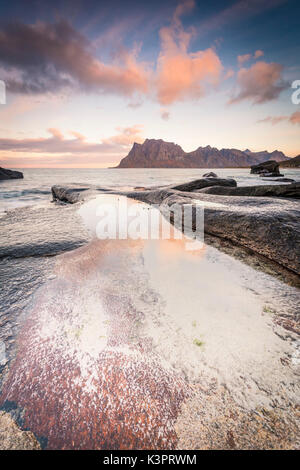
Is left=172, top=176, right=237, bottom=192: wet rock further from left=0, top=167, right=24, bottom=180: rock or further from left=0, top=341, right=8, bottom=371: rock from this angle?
left=0, top=167, right=24, bottom=180: rock

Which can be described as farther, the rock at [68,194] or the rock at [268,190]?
the rock at [68,194]

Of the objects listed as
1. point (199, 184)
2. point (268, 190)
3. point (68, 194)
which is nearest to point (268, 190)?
point (268, 190)

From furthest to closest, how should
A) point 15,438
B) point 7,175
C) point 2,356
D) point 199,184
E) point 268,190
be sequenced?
point 7,175 < point 199,184 < point 268,190 < point 2,356 < point 15,438

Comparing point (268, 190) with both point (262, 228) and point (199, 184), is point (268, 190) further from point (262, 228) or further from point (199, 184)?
point (262, 228)

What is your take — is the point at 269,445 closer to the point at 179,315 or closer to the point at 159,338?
the point at 159,338

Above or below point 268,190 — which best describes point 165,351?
below

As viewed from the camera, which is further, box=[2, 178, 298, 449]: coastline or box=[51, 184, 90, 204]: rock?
box=[51, 184, 90, 204]: rock

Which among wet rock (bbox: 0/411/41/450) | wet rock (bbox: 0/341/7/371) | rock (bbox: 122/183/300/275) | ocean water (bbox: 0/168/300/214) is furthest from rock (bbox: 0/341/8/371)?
ocean water (bbox: 0/168/300/214)

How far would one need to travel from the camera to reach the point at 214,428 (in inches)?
34.6

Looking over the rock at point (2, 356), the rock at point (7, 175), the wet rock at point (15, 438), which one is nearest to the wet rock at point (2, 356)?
the rock at point (2, 356)

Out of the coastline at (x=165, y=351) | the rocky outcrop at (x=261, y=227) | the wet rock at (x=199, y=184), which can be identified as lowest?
the coastline at (x=165, y=351)

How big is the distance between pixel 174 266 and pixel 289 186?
5.67 meters

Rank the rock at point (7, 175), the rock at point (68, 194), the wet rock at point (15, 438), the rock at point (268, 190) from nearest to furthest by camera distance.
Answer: the wet rock at point (15, 438) → the rock at point (268, 190) → the rock at point (68, 194) → the rock at point (7, 175)

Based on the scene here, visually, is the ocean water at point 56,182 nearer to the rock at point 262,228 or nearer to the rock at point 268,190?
the rock at point 268,190
